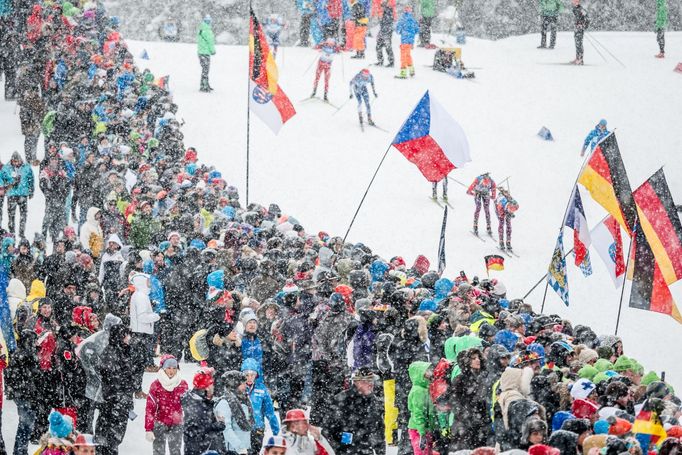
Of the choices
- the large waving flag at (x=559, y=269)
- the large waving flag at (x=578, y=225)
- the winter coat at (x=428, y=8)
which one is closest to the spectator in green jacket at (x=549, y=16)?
the winter coat at (x=428, y=8)

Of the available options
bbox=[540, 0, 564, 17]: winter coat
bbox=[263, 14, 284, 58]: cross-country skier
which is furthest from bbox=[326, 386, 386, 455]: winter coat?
bbox=[540, 0, 564, 17]: winter coat

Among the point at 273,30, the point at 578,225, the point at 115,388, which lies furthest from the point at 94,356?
the point at 273,30

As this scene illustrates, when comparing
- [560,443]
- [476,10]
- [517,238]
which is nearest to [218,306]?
[560,443]

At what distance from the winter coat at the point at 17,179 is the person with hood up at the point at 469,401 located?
9.91 metres

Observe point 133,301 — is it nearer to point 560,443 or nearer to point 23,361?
point 23,361

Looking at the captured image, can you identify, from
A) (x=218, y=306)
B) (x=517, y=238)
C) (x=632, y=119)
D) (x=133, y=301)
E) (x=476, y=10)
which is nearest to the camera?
(x=218, y=306)

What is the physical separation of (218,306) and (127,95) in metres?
11.0

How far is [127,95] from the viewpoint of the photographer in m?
21.0

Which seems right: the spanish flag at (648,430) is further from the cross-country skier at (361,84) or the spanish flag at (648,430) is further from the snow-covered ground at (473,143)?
the cross-country skier at (361,84)

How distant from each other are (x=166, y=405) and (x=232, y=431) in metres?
1.03

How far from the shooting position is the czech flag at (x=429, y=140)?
1496 centimetres

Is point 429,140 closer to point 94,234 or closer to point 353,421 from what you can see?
point 94,234

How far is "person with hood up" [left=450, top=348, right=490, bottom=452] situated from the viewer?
29.1ft

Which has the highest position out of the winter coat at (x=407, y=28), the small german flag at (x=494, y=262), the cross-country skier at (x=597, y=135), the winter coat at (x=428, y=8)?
the winter coat at (x=428, y=8)
